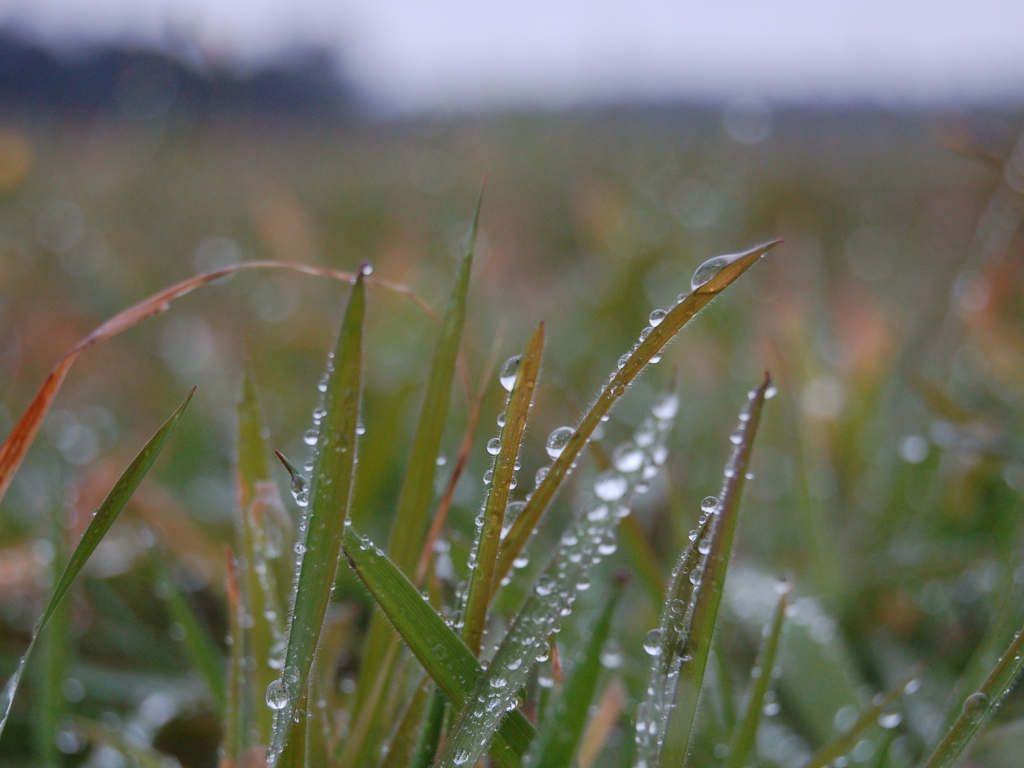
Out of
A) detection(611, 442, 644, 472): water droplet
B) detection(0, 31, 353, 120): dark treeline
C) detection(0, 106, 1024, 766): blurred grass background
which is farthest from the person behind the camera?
detection(0, 31, 353, 120): dark treeline

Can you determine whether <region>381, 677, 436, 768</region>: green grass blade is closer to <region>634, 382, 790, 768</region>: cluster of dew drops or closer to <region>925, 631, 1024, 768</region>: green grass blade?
<region>634, 382, 790, 768</region>: cluster of dew drops

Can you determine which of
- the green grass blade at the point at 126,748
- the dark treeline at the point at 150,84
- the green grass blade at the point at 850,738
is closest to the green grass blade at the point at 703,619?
the green grass blade at the point at 850,738

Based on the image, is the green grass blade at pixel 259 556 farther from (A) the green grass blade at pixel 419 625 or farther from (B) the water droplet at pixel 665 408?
A: (B) the water droplet at pixel 665 408

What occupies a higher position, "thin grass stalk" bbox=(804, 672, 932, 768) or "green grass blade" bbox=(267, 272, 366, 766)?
"green grass blade" bbox=(267, 272, 366, 766)

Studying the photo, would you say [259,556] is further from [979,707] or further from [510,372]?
[979,707]

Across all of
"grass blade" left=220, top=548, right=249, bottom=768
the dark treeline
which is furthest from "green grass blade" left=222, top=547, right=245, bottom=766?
the dark treeline
